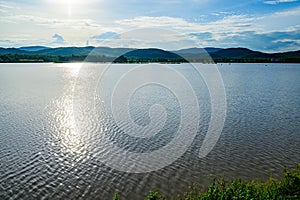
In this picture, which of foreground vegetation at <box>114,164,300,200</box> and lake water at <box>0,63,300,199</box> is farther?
lake water at <box>0,63,300,199</box>

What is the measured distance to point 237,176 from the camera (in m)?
13.7

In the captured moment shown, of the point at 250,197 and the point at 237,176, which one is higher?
the point at 250,197

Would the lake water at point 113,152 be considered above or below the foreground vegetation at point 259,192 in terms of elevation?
below

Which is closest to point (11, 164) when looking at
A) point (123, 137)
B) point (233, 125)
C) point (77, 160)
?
point (77, 160)

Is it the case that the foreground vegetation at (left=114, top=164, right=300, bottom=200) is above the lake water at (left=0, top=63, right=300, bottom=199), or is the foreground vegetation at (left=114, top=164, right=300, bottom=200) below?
above

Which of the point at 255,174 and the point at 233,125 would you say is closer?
the point at 255,174

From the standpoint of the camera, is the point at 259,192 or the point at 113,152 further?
the point at 113,152

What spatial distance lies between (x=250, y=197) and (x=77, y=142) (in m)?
12.5

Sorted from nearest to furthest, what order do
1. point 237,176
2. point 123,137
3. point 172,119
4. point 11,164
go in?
point 237,176
point 11,164
point 123,137
point 172,119

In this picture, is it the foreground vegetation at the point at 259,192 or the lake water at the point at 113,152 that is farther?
the lake water at the point at 113,152

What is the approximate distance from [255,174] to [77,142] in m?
11.4

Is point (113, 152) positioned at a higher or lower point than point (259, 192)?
lower

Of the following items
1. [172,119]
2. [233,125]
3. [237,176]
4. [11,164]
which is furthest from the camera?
[172,119]

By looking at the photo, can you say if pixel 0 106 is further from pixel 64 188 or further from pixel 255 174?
pixel 255 174
